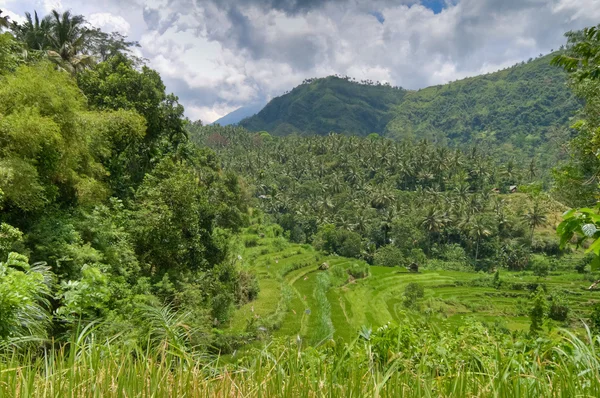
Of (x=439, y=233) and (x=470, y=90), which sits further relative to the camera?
(x=470, y=90)

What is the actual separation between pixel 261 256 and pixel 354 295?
12.5m

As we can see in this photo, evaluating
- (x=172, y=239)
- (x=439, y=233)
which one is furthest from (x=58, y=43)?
(x=439, y=233)

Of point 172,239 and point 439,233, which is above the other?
point 172,239

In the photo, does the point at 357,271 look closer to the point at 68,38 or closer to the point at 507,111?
the point at 68,38

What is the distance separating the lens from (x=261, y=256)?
43.5 metres

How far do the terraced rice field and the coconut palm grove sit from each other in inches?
11.8

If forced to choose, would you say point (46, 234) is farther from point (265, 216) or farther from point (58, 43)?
point (265, 216)

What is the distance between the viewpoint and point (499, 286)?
42.4 m

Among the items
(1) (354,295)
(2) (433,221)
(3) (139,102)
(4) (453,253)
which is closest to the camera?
(3) (139,102)

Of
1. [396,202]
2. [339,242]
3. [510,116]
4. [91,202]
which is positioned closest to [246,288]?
[91,202]

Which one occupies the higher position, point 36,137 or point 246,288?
point 36,137

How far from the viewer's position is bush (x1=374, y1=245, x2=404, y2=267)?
51.8m

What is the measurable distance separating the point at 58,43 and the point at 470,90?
217 metres

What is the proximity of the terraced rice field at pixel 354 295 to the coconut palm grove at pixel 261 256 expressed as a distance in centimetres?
30
